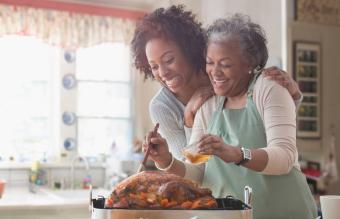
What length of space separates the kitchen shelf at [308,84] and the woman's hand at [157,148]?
3.69 feet

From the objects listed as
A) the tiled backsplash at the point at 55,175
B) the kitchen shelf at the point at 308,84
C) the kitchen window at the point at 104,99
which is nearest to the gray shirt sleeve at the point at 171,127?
the kitchen shelf at the point at 308,84

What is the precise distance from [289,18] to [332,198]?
1.17 metres

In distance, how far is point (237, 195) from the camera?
1149 mm

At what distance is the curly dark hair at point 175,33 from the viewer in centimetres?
136

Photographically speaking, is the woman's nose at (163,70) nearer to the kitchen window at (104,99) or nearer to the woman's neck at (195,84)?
the woman's neck at (195,84)

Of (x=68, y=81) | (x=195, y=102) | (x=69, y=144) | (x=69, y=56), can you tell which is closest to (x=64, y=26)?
(x=69, y=56)

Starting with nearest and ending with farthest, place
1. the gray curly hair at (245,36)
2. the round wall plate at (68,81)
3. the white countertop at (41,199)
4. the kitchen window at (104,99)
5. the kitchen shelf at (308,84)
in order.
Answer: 1. the gray curly hair at (245,36)
2. the kitchen shelf at (308,84)
3. the white countertop at (41,199)
4. the round wall plate at (68,81)
5. the kitchen window at (104,99)

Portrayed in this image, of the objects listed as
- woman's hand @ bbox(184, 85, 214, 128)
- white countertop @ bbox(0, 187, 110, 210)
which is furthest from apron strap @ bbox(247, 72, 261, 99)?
white countertop @ bbox(0, 187, 110, 210)

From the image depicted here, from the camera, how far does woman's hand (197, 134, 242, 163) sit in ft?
3.38

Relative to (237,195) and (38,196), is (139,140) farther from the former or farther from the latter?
(237,195)

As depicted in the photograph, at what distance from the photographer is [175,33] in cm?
136

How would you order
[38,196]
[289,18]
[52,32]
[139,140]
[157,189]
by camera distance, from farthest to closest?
[139,140] < [52,32] < [38,196] < [289,18] < [157,189]

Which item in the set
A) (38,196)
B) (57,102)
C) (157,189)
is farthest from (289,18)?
(57,102)

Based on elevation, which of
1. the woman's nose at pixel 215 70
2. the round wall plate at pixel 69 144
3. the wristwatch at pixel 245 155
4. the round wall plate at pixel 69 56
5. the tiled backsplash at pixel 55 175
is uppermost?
the round wall plate at pixel 69 56
